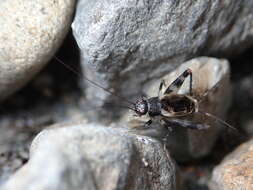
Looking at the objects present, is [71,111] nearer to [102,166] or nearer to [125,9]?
[125,9]

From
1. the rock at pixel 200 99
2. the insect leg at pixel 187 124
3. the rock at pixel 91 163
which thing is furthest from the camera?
the rock at pixel 200 99

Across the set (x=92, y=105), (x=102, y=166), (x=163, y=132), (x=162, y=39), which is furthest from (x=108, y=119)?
(x=102, y=166)

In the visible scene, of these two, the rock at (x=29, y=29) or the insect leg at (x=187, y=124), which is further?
the insect leg at (x=187, y=124)

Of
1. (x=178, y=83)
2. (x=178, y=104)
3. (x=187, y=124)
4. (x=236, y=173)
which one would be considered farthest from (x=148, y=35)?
(x=236, y=173)

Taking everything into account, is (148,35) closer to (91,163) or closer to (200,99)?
(200,99)

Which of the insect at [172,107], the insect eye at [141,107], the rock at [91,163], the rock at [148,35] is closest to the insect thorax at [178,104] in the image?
the insect at [172,107]

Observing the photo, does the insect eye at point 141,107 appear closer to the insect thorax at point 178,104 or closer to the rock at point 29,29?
the insect thorax at point 178,104
